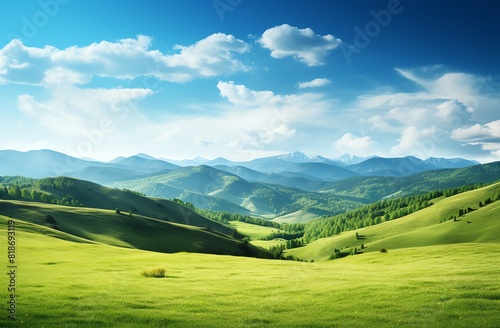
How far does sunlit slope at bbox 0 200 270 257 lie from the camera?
121m

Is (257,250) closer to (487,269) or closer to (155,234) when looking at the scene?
(155,234)

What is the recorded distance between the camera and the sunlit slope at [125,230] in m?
121

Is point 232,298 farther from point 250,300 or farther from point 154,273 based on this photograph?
point 154,273

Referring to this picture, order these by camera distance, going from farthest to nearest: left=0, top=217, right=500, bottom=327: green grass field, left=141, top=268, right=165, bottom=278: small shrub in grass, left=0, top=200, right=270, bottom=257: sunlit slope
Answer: left=0, top=200, right=270, bottom=257: sunlit slope, left=141, top=268, right=165, bottom=278: small shrub in grass, left=0, top=217, right=500, bottom=327: green grass field

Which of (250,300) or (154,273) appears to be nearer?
(250,300)

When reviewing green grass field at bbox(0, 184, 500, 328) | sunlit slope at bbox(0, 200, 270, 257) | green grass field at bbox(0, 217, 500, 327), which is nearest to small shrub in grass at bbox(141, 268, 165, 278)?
green grass field at bbox(0, 184, 500, 328)

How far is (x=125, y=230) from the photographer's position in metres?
140

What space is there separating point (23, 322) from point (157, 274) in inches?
801

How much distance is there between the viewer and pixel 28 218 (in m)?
122

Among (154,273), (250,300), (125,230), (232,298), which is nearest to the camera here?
(250,300)

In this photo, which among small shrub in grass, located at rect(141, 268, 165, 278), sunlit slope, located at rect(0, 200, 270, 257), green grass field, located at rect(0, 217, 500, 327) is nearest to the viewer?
green grass field, located at rect(0, 217, 500, 327)

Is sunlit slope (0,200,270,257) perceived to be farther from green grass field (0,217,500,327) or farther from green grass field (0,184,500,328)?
green grass field (0,217,500,327)

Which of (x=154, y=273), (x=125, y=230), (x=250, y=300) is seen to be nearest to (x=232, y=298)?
(x=250, y=300)

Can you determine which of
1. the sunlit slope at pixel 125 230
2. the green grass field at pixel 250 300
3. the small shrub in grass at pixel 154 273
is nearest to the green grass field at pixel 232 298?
the green grass field at pixel 250 300
